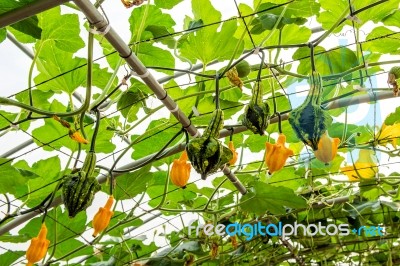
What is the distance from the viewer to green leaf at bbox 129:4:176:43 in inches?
56.2

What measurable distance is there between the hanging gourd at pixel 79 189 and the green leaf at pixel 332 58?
0.69m

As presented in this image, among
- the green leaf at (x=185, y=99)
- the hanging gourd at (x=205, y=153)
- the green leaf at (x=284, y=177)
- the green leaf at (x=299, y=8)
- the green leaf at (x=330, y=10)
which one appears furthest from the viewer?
the green leaf at (x=284, y=177)

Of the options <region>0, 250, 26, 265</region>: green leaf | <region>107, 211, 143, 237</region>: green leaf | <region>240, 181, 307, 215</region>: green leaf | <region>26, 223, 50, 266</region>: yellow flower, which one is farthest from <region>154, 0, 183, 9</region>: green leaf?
<region>0, 250, 26, 265</region>: green leaf

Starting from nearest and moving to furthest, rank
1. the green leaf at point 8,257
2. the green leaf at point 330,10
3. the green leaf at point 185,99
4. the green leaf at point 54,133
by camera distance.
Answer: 1. the green leaf at point 330,10
2. the green leaf at point 185,99
3. the green leaf at point 54,133
4. the green leaf at point 8,257

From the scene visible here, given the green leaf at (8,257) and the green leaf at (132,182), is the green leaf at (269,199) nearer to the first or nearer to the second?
the green leaf at (132,182)

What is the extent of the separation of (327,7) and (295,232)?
1.20 m

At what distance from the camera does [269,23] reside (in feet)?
4.19

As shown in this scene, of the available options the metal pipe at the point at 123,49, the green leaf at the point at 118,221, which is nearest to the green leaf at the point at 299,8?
the metal pipe at the point at 123,49

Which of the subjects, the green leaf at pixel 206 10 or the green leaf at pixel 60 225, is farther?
the green leaf at pixel 60 225

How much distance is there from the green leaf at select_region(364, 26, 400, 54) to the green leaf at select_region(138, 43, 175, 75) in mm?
629

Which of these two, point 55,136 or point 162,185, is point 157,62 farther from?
point 162,185

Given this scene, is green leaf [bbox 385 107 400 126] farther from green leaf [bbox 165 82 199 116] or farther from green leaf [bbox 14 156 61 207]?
green leaf [bbox 14 156 61 207]

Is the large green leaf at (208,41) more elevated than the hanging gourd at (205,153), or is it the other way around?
the large green leaf at (208,41)

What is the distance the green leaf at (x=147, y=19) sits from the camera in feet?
4.69
